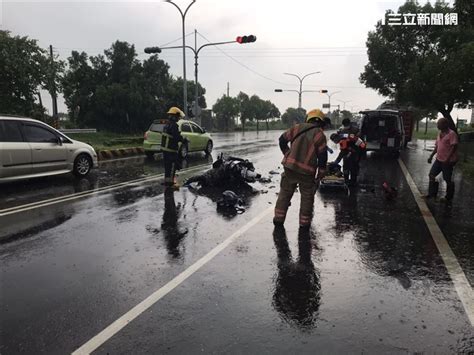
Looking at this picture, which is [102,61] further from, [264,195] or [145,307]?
[145,307]

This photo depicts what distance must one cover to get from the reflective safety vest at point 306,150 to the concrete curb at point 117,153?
11.7 metres

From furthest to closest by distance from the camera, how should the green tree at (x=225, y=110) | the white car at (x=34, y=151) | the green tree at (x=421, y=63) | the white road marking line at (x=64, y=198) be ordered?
the green tree at (x=225, y=110) → the green tree at (x=421, y=63) → the white car at (x=34, y=151) → the white road marking line at (x=64, y=198)

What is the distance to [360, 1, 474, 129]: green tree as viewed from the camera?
20.5 metres

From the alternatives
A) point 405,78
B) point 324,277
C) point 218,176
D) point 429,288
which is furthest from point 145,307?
point 405,78

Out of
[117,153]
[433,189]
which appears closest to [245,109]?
[117,153]

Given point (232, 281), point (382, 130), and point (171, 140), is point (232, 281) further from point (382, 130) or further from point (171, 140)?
point (382, 130)

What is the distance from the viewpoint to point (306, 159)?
566cm

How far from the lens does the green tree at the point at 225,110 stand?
226 ft

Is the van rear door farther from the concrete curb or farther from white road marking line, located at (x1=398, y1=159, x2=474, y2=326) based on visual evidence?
the concrete curb

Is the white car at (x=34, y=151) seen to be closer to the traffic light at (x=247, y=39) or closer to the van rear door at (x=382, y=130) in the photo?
the van rear door at (x=382, y=130)

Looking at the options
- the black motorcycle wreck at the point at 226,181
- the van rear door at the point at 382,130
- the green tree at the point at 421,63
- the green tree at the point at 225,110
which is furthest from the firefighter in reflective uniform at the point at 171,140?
the green tree at the point at 225,110

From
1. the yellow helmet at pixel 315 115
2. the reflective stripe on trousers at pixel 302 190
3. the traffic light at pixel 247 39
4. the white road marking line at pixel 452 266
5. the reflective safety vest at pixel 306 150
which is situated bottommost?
the white road marking line at pixel 452 266

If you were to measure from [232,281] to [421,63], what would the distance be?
2489cm

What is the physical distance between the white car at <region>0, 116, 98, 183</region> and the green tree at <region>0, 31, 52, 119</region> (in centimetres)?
1177
